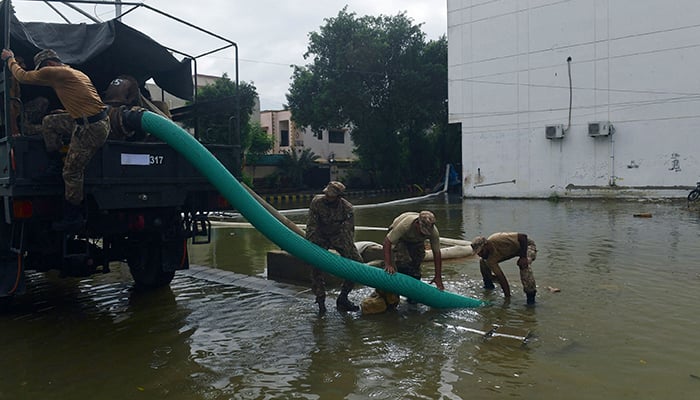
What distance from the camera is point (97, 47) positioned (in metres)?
5.91

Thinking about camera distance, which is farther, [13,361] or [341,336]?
[341,336]

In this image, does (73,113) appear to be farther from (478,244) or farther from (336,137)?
(336,137)

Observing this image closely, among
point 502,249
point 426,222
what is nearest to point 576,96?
point 502,249

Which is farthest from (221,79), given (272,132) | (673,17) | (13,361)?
(13,361)

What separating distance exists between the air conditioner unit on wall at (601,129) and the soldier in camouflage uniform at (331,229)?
20.5m

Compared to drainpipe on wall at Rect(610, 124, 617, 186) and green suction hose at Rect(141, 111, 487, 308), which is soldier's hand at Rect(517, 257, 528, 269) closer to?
green suction hose at Rect(141, 111, 487, 308)

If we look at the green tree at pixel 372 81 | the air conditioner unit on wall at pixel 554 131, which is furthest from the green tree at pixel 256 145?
the air conditioner unit on wall at pixel 554 131

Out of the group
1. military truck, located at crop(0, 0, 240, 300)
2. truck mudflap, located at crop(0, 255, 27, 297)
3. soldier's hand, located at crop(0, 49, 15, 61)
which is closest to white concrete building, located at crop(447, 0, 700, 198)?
military truck, located at crop(0, 0, 240, 300)

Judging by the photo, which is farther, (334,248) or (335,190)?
(334,248)

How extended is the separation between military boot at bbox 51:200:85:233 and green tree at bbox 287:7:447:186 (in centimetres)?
2928

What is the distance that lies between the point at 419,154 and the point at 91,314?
3449 cm

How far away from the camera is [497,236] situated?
6238 mm

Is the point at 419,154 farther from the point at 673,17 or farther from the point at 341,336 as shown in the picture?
the point at 341,336

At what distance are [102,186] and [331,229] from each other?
7.37 feet
